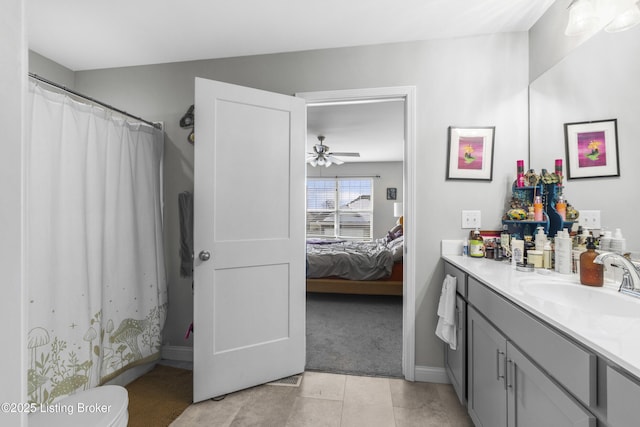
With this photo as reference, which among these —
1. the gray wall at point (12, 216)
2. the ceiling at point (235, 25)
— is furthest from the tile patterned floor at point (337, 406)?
the ceiling at point (235, 25)

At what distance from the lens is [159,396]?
1903 mm

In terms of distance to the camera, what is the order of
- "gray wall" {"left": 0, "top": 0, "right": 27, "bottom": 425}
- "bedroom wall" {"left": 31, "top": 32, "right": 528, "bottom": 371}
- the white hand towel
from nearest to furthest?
"gray wall" {"left": 0, "top": 0, "right": 27, "bottom": 425} → the white hand towel → "bedroom wall" {"left": 31, "top": 32, "right": 528, "bottom": 371}

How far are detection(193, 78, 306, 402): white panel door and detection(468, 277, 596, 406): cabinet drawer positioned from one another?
4.21 ft

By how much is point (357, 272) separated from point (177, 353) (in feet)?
7.27

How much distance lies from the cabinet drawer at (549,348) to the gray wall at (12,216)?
45.6 inches

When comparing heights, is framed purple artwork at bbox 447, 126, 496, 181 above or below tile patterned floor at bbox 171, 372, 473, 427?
above

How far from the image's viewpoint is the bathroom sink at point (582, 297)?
3.46 feet

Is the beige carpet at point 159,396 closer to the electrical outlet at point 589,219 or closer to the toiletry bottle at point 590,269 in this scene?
the toiletry bottle at point 590,269

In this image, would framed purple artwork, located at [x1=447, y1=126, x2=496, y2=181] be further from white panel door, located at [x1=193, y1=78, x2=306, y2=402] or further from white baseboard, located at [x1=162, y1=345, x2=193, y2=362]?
white baseboard, located at [x1=162, y1=345, x2=193, y2=362]

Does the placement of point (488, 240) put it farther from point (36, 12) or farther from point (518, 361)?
point (36, 12)

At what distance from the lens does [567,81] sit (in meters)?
1.62

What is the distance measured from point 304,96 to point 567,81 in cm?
162

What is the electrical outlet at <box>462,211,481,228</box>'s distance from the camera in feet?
6.70

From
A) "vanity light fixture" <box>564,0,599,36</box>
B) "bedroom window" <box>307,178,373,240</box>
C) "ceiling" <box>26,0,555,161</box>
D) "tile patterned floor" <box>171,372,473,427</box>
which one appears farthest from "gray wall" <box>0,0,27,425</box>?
"bedroom window" <box>307,178,373,240</box>
